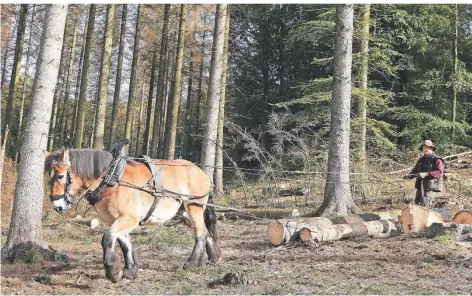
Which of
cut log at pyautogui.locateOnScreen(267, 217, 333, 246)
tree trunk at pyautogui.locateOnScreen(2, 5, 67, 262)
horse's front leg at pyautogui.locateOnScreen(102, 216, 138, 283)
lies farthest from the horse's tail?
tree trunk at pyautogui.locateOnScreen(2, 5, 67, 262)

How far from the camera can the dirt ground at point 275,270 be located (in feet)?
18.4

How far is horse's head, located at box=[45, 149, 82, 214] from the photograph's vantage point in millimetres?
5746

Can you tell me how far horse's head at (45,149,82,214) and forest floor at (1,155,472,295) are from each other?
103 centimetres

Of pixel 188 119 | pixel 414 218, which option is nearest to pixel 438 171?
pixel 414 218

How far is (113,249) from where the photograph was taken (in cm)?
574

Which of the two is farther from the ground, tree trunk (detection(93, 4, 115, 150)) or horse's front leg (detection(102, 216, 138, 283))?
tree trunk (detection(93, 4, 115, 150))

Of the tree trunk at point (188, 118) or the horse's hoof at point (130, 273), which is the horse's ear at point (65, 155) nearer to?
the horse's hoof at point (130, 273)

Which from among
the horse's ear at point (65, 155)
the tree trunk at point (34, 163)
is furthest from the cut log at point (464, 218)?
the tree trunk at point (34, 163)

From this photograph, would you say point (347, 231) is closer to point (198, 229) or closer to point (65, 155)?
point (198, 229)

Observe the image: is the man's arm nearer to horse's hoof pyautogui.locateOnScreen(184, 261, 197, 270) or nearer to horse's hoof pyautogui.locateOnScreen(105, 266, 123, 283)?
horse's hoof pyautogui.locateOnScreen(184, 261, 197, 270)

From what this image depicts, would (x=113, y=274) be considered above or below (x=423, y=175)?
below

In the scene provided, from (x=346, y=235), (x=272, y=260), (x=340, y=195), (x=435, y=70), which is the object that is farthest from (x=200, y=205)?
(x=435, y=70)

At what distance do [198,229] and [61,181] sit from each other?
2192 millimetres

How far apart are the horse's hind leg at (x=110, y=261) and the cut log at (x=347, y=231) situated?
11.7 feet
